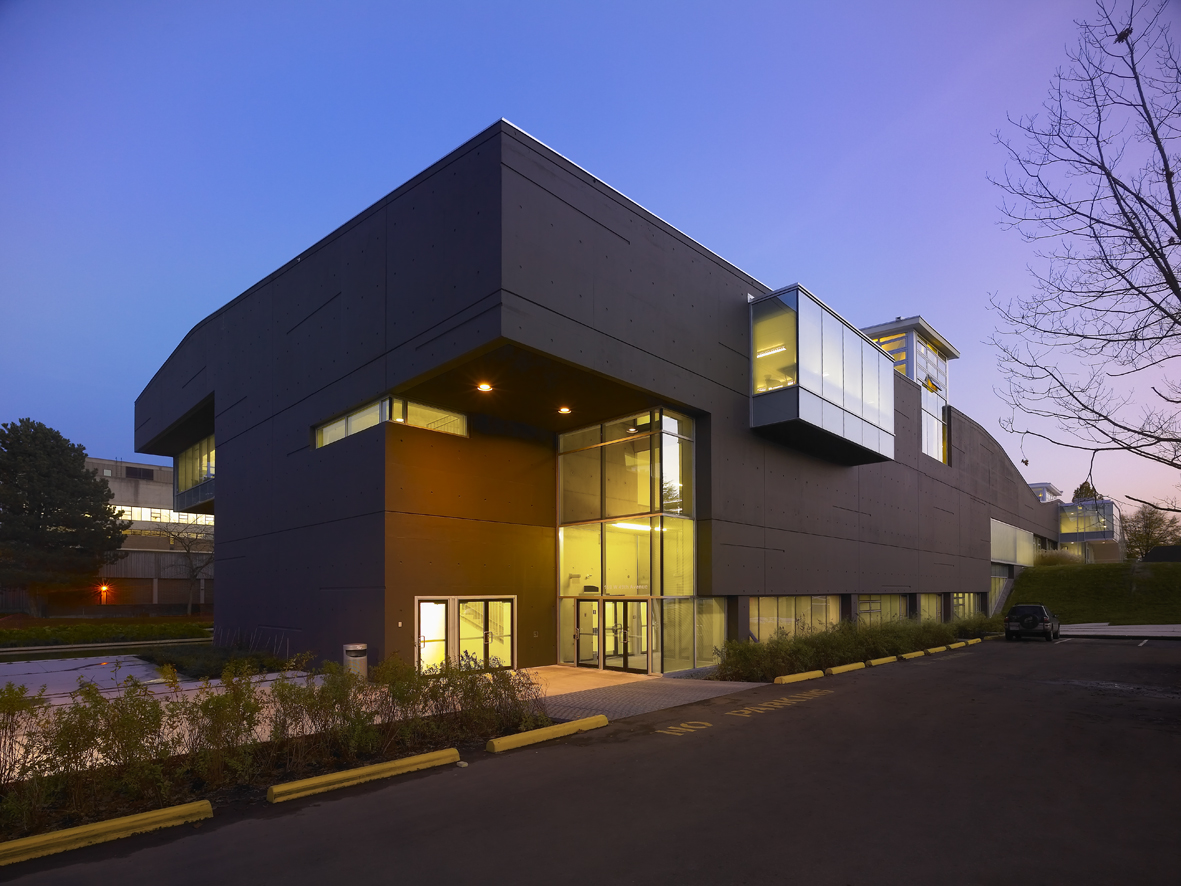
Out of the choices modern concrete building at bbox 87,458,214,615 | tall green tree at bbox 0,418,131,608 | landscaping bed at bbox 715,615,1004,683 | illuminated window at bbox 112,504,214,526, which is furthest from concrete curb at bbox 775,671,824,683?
illuminated window at bbox 112,504,214,526

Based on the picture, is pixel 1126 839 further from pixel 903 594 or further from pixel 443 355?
pixel 903 594

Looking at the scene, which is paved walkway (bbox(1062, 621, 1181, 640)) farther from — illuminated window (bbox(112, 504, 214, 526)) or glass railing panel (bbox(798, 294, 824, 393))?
illuminated window (bbox(112, 504, 214, 526))

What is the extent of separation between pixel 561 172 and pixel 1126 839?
49.1ft

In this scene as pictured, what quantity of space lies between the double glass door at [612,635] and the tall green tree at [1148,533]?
53451mm

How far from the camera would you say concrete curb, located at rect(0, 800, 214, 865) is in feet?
20.3

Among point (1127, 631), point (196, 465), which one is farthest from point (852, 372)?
point (196, 465)

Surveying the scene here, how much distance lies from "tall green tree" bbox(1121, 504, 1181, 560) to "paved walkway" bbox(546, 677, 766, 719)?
54.2 meters

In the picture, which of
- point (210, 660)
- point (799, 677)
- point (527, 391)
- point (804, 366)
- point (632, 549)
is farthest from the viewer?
point (804, 366)

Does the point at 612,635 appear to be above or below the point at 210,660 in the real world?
above

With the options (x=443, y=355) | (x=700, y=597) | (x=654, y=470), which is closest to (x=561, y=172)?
(x=443, y=355)

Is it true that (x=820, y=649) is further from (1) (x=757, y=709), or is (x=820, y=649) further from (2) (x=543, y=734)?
(2) (x=543, y=734)

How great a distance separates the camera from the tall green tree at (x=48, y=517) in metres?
43.8

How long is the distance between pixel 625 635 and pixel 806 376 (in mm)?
9160

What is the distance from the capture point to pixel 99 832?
6.60m
